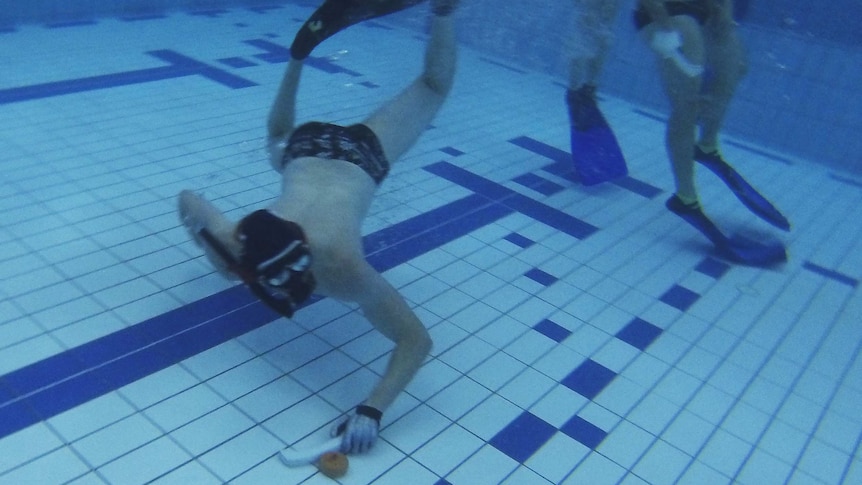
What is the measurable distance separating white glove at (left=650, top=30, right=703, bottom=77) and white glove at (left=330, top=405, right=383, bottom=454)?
2.90 metres

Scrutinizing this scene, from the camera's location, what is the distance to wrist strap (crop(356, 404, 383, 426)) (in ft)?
7.49

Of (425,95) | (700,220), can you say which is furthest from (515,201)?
(425,95)

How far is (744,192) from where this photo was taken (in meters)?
4.66

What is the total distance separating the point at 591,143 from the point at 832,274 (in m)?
1.84

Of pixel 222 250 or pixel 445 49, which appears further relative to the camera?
pixel 445 49

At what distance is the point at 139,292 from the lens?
2998mm

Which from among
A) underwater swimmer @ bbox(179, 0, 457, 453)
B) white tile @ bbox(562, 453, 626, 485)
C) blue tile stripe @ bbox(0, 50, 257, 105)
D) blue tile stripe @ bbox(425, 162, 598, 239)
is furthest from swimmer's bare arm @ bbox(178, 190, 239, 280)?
blue tile stripe @ bbox(0, 50, 257, 105)

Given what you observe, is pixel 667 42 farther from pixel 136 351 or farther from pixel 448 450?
pixel 136 351

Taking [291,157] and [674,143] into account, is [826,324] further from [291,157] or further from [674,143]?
[291,157]

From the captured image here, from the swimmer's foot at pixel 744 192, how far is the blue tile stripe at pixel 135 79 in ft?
12.4

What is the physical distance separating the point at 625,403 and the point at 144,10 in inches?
274

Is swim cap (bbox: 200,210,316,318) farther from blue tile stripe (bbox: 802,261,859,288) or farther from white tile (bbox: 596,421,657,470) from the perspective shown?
blue tile stripe (bbox: 802,261,859,288)

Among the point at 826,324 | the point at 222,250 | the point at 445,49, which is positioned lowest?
the point at 826,324

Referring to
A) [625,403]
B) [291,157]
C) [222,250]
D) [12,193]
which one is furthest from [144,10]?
[625,403]
